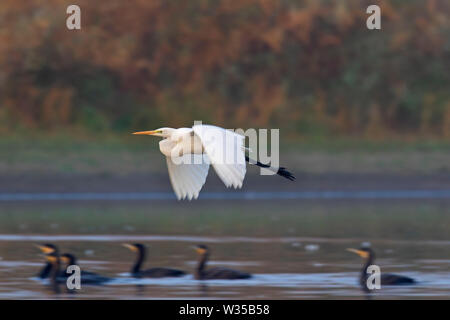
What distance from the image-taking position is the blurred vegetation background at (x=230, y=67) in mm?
23906

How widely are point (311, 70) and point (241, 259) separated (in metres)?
12.3

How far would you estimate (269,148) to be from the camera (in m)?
22.4

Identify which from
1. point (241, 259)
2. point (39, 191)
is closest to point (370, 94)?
point (39, 191)

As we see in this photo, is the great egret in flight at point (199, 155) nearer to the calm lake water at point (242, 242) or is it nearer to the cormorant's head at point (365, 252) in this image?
the calm lake water at point (242, 242)

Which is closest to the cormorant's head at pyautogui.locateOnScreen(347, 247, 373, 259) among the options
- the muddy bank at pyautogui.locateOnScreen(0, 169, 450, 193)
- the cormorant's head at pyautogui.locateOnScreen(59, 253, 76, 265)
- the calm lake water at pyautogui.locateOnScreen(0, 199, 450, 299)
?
the calm lake water at pyautogui.locateOnScreen(0, 199, 450, 299)

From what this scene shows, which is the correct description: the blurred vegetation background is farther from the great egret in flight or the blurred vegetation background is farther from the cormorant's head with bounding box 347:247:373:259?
the great egret in flight

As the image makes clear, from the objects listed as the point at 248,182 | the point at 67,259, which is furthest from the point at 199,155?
the point at 248,182

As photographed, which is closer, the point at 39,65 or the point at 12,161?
the point at 12,161

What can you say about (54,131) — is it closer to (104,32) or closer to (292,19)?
(104,32)

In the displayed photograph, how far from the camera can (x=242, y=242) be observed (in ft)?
49.7

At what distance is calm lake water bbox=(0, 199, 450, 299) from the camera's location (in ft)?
37.9

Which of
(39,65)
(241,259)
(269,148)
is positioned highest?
(39,65)

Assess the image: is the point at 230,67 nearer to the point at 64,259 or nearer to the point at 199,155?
the point at 64,259

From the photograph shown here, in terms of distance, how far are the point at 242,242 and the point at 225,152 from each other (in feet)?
21.6
